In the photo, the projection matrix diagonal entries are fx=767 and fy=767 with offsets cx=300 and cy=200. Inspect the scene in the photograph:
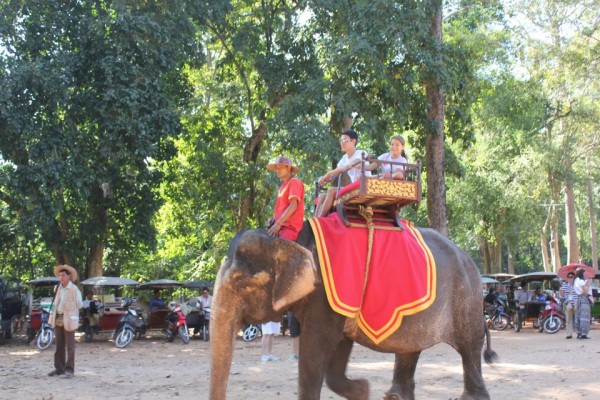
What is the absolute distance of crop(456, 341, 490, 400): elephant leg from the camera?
7.39m

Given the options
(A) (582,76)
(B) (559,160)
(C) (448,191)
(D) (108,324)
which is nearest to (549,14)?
(A) (582,76)

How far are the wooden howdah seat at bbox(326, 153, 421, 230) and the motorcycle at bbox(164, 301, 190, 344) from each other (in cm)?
1288

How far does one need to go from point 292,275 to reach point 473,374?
2.38 metres

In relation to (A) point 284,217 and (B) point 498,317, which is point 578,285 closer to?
(B) point 498,317

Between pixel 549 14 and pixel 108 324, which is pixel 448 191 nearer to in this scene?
pixel 549 14

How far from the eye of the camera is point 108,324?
1984 centimetres

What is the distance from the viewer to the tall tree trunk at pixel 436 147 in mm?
18545

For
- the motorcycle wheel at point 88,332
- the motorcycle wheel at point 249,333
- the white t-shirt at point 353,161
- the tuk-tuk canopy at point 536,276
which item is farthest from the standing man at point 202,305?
the white t-shirt at point 353,161

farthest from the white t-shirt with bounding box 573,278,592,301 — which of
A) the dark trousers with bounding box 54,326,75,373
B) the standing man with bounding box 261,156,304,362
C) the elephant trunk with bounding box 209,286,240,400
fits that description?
the elephant trunk with bounding box 209,286,240,400

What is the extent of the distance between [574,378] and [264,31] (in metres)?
14.5

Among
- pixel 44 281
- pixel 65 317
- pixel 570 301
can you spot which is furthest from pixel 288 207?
pixel 44 281

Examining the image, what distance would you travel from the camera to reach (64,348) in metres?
11.4

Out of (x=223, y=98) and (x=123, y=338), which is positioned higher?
(x=223, y=98)

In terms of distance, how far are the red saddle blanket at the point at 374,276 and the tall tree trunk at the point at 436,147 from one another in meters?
11.7
